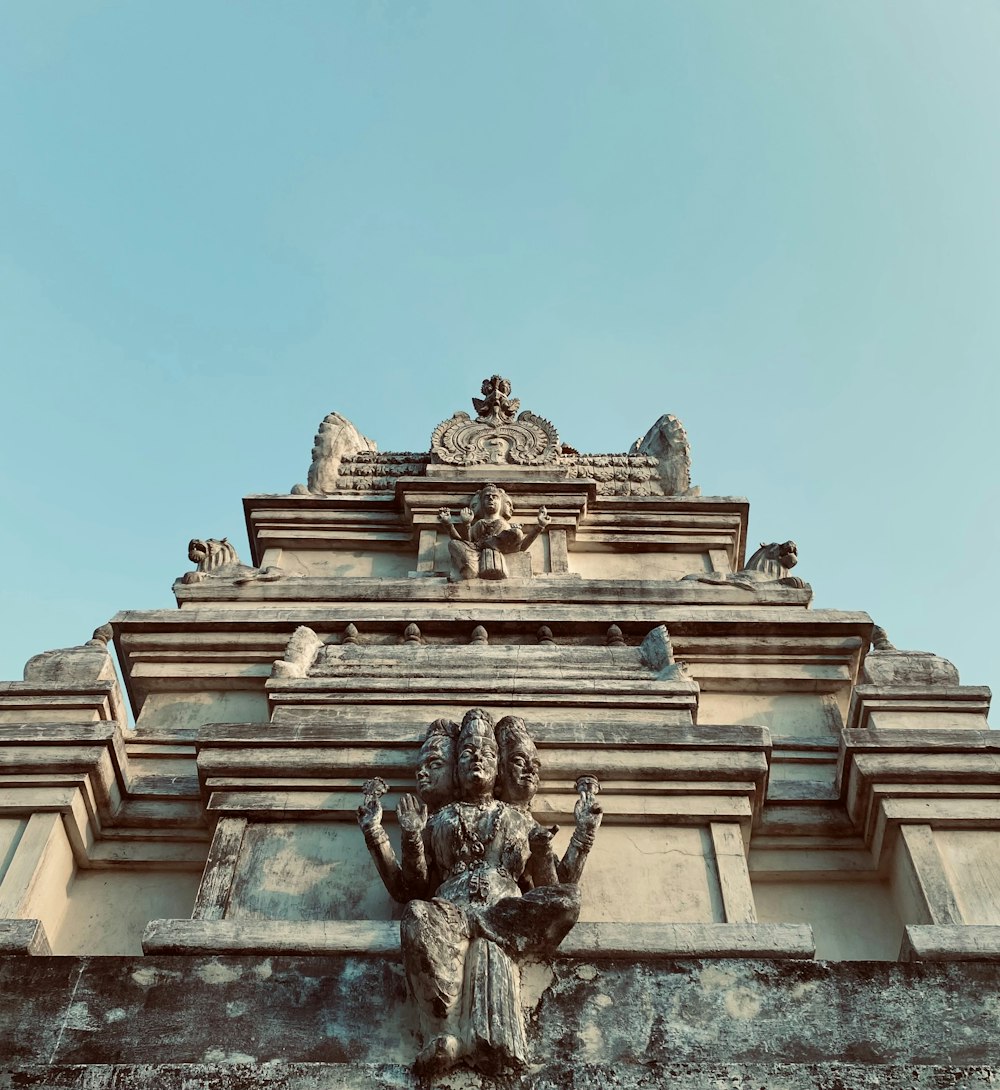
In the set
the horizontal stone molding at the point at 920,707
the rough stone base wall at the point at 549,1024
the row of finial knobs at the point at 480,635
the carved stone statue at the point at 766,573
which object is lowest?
the rough stone base wall at the point at 549,1024

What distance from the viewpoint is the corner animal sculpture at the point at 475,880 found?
6934 millimetres

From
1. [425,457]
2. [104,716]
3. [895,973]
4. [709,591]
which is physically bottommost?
[895,973]

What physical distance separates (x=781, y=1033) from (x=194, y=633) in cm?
707

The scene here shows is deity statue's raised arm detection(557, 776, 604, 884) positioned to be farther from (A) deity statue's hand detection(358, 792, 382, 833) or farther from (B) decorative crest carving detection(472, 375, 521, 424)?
(B) decorative crest carving detection(472, 375, 521, 424)

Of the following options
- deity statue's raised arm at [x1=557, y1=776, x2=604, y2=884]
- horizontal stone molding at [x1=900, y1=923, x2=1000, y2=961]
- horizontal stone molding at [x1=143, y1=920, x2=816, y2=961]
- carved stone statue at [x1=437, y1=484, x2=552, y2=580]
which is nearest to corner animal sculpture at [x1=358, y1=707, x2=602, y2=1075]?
deity statue's raised arm at [x1=557, y1=776, x2=604, y2=884]

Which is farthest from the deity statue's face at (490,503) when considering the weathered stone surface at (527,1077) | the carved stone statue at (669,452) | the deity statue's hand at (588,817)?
the weathered stone surface at (527,1077)

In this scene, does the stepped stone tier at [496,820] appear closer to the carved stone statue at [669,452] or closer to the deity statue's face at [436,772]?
the deity statue's face at [436,772]

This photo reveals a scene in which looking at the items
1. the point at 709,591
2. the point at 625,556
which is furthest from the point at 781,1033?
the point at 625,556

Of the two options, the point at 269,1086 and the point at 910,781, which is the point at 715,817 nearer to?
the point at 910,781

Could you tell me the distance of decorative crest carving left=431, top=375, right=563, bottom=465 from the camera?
16953 millimetres

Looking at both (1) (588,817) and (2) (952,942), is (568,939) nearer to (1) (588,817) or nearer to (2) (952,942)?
(1) (588,817)

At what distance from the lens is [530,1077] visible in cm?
675

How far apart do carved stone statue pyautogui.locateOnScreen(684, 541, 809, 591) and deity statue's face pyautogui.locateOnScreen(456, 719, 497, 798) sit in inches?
202

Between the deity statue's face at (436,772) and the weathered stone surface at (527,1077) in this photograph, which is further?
the deity statue's face at (436,772)
